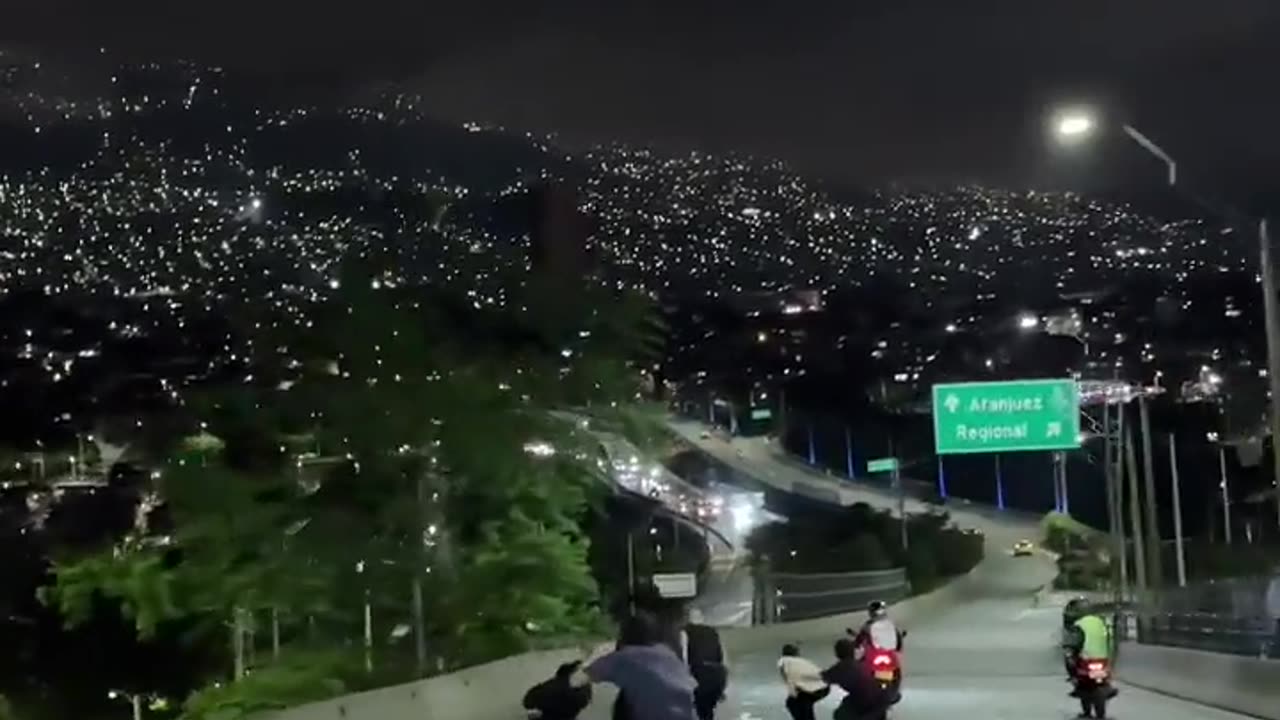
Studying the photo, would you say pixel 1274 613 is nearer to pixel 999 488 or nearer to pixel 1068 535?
pixel 1068 535

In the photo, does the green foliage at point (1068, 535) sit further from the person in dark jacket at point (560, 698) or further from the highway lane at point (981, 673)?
the person in dark jacket at point (560, 698)

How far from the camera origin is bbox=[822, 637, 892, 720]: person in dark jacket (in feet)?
57.3

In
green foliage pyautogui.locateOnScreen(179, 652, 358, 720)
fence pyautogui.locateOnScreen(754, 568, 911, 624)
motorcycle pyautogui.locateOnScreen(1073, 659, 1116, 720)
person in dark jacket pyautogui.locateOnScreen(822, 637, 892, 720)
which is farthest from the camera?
fence pyautogui.locateOnScreen(754, 568, 911, 624)

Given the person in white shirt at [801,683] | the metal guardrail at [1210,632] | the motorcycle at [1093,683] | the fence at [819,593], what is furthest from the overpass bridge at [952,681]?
the person in white shirt at [801,683]

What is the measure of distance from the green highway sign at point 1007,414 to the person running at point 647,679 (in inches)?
1263

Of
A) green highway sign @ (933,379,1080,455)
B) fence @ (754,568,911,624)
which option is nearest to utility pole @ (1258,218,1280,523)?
green highway sign @ (933,379,1080,455)

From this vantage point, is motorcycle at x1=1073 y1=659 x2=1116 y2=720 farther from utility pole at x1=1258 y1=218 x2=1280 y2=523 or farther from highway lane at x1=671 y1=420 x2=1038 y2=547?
highway lane at x1=671 y1=420 x2=1038 y2=547

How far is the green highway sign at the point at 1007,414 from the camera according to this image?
42500 millimetres

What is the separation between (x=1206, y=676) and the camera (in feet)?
98.1

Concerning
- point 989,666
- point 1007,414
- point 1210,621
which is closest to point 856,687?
point 1210,621

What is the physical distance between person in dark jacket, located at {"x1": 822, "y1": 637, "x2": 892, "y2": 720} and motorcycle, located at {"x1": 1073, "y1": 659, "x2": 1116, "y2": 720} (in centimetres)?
776

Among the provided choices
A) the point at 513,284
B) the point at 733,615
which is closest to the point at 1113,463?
the point at 513,284

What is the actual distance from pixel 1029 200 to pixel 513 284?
38.2 meters

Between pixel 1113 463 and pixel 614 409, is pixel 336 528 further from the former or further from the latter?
pixel 1113 463
